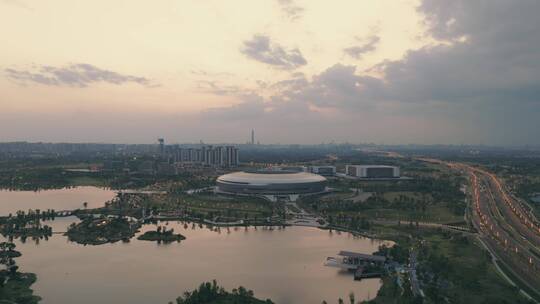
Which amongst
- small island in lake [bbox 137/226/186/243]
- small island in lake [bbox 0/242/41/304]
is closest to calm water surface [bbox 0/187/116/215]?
small island in lake [bbox 137/226/186/243]

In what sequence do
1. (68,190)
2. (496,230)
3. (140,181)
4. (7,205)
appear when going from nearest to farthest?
(496,230)
(7,205)
(68,190)
(140,181)

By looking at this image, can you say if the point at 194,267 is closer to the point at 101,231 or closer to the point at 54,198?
the point at 101,231

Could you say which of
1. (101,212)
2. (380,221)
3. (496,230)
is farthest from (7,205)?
(496,230)

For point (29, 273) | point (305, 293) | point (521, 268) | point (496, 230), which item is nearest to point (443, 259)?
point (521, 268)

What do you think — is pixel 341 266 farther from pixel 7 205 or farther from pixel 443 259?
pixel 7 205

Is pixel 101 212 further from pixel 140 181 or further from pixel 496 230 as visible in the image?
pixel 496 230

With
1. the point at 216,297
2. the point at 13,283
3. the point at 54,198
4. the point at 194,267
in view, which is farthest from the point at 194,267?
the point at 54,198

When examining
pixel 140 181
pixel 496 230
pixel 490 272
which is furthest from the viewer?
pixel 140 181

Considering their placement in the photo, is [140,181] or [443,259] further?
[140,181]

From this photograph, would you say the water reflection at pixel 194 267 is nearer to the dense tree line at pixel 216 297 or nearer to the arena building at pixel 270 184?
the dense tree line at pixel 216 297
